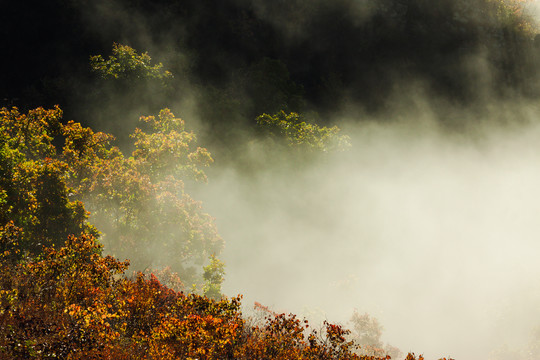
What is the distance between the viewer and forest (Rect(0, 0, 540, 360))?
6.84 metres

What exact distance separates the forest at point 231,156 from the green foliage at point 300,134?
0.14 metres

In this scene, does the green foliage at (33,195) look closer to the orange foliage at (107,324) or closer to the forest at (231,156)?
the forest at (231,156)

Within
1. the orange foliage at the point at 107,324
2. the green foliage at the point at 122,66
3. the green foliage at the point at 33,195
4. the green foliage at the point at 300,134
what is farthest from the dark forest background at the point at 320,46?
the orange foliage at the point at 107,324

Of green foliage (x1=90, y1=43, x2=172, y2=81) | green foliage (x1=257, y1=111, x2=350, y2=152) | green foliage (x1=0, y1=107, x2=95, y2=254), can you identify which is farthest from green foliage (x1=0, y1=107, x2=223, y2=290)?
green foliage (x1=257, y1=111, x2=350, y2=152)

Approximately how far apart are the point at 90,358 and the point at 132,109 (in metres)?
23.2

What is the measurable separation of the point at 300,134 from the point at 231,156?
6.77m

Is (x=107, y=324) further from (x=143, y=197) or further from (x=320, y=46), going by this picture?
(x=320, y=46)

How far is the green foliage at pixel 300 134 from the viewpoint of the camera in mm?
29062

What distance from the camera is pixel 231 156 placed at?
99.7ft

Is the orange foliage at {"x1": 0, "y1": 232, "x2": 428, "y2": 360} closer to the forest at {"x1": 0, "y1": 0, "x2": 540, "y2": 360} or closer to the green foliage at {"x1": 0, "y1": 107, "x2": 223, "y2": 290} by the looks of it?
the forest at {"x1": 0, "y1": 0, "x2": 540, "y2": 360}

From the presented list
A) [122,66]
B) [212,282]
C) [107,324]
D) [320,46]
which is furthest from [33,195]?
[320,46]

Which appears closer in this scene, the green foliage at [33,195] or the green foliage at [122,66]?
the green foliage at [33,195]

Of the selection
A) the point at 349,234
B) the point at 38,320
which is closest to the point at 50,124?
the point at 38,320

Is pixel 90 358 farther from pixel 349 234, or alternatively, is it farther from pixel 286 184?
pixel 349 234
